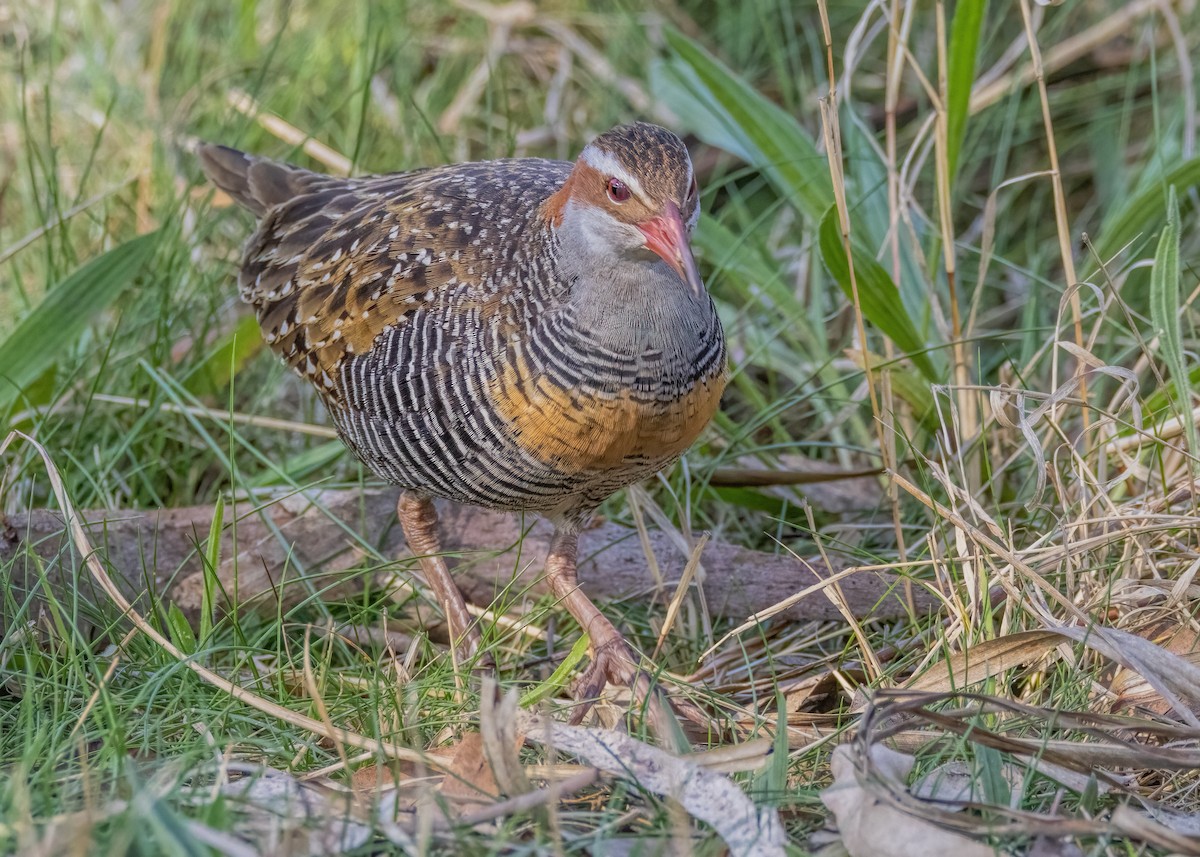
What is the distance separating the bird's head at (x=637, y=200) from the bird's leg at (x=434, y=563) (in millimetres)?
1014

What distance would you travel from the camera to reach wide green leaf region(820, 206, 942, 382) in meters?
3.96

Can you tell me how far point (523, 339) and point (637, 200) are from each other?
47 cm

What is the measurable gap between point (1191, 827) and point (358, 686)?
6.19 ft

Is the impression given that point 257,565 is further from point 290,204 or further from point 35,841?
point 35,841

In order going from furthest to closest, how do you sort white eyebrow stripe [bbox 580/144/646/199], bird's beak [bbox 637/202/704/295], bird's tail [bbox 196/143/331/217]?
bird's tail [bbox 196/143/331/217] → white eyebrow stripe [bbox 580/144/646/199] → bird's beak [bbox 637/202/704/295]

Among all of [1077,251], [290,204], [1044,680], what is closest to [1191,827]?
[1044,680]

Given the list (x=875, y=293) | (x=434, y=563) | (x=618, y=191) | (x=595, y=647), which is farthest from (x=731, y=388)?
(x=618, y=191)

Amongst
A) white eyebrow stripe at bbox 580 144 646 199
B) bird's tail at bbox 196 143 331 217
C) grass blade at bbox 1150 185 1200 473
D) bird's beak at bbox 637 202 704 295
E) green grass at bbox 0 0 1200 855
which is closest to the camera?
green grass at bbox 0 0 1200 855

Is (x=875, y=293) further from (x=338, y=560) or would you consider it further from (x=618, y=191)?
(x=338, y=560)

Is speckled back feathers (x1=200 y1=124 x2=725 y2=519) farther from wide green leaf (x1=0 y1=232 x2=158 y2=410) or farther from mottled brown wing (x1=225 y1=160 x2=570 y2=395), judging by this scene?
wide green leaf (x1=0 y1=232 x2=158 y2=410)

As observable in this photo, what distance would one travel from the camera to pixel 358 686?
11.2 feet

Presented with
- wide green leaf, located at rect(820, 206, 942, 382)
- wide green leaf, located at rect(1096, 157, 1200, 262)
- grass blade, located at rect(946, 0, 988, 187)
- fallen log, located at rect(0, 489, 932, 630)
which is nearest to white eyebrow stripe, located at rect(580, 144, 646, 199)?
wide green leaf, located at rect(820, 206, 942, 382)

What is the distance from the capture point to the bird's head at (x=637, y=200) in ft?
10.5

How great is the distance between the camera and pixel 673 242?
3168mm
